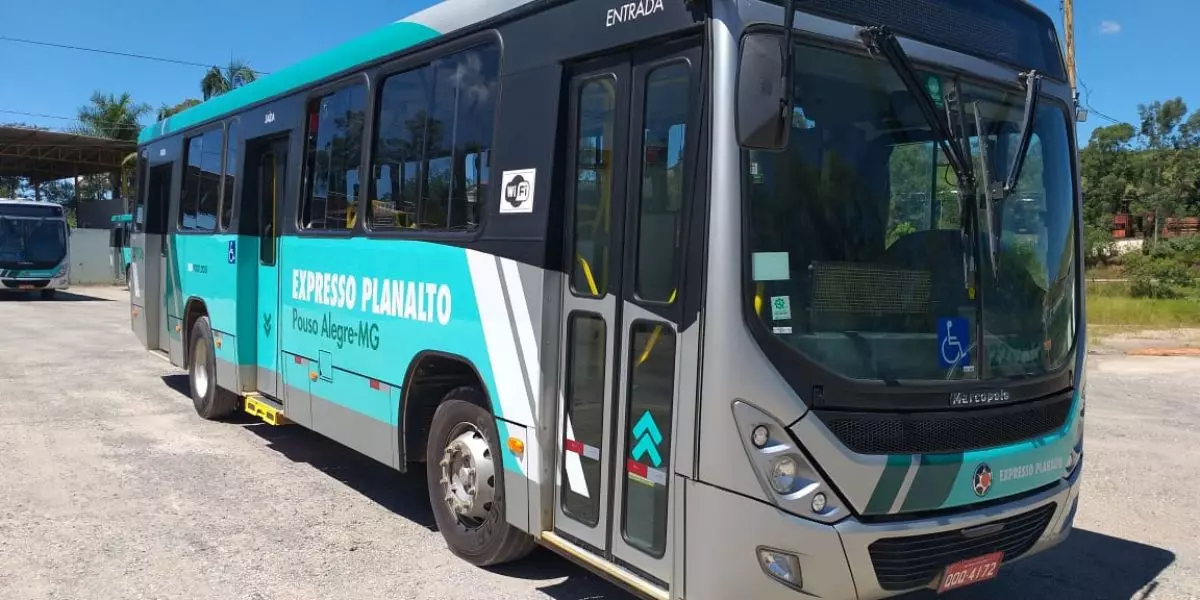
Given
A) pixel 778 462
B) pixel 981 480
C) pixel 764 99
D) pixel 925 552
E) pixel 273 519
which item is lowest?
pixel 273 519

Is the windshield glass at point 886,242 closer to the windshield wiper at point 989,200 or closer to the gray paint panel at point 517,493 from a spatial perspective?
the windshield wiper at point 989,200

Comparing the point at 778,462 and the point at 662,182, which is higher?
the point at 662,182

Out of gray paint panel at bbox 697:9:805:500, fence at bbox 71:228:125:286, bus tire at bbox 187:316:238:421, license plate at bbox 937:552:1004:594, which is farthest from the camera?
fence at bbox 71:228:125:286

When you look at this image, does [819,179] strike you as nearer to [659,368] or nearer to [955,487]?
[659,368]

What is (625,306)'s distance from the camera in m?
4.10

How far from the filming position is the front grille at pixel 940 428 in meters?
3.67

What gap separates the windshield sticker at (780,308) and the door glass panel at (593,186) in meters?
0.87

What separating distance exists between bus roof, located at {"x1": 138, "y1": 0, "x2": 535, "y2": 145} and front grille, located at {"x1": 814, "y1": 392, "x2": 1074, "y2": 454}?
2.75 meters

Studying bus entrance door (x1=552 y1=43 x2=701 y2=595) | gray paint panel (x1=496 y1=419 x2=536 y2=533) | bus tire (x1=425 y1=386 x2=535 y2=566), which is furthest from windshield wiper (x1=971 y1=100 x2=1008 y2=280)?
bus tire (x1=425 y1=386 x2=535 y2=566)

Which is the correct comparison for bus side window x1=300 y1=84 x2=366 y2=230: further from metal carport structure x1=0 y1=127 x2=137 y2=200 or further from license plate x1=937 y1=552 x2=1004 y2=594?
metal carport structure x1=0 y1=127 x2=137 y2=200

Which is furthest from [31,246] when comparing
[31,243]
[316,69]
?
[316,69]

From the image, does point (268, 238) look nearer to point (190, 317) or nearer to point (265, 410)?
point (265, 410)

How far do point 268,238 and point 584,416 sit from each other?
4667mm

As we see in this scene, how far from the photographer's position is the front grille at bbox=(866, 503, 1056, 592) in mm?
3736
